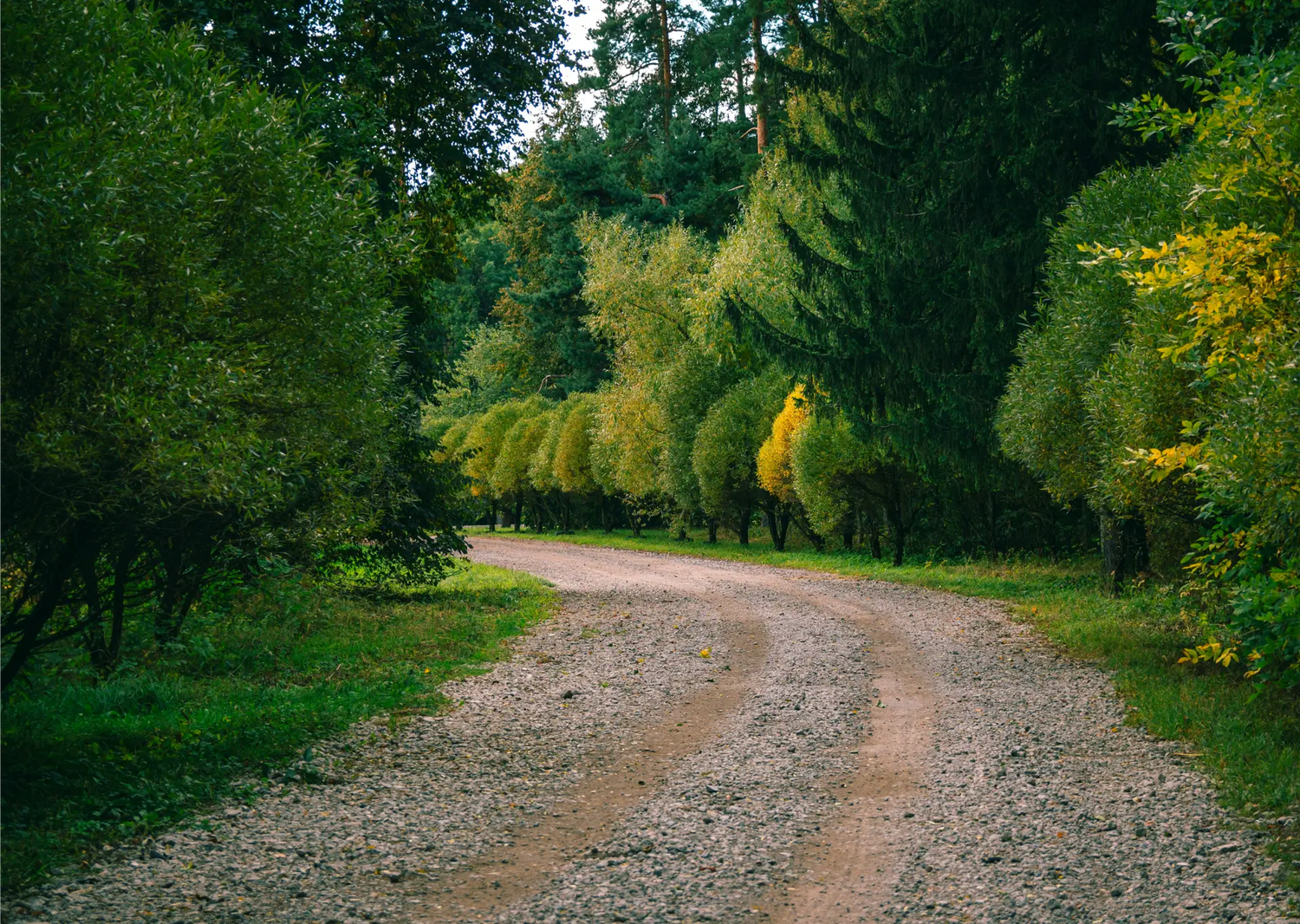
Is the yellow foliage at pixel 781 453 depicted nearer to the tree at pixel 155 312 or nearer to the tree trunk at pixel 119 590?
the tree trunk at pixel 119 590

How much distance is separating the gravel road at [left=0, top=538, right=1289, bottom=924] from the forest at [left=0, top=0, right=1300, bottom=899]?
134cm

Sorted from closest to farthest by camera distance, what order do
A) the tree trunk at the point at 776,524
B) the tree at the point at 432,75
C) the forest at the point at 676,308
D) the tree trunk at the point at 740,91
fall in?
the forest at the point at 676,308
the tree at the point at 432,75
the tree trunk at the point at 776,524
the tree trunk at the point at 740,91

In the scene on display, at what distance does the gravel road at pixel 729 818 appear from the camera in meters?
5.28

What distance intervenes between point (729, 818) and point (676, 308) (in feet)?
103

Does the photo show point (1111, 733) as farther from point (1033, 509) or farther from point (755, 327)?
point (1033, 509)

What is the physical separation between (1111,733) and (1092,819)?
255cm

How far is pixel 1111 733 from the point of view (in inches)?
347

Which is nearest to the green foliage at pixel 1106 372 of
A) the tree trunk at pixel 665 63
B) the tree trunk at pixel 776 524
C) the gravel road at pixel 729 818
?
the gravel road at pixel 729 818

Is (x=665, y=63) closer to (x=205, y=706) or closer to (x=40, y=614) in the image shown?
(x=205, y=706)

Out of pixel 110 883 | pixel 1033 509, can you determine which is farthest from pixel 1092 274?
pixel 1033 509

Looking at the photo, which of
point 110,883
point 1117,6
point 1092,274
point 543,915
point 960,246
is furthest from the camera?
point 960,246

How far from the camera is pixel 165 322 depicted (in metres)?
6.38

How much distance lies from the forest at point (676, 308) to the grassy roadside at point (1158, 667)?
607mm


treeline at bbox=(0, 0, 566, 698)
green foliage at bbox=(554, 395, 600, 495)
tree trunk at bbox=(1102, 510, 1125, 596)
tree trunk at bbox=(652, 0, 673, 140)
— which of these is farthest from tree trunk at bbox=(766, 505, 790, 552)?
tree trunk at bbox=(652, 0, 673, 140)
